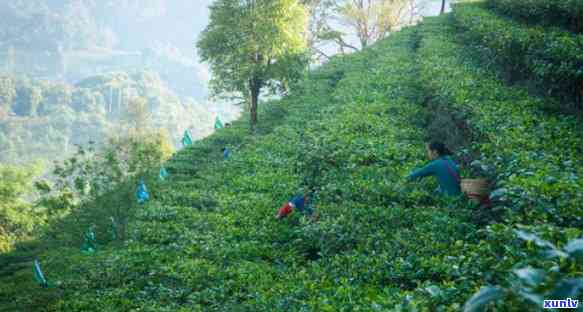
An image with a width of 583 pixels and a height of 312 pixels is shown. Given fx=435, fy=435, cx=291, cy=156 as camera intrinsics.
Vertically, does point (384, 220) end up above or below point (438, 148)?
below

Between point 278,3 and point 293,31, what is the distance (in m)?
1.66

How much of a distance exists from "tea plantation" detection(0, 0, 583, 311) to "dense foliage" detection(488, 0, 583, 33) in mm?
194

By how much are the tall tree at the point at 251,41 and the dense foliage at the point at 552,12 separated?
10.4 m

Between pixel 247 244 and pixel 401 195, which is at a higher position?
pixel 401 195

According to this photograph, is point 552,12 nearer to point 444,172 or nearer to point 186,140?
point 444,172

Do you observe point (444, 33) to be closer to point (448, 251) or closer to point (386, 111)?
point (386, 111)

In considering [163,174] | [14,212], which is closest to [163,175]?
[163,174]

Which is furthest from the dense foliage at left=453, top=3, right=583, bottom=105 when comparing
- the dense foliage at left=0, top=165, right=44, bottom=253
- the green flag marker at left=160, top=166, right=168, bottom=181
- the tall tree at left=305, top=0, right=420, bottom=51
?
the dense foliage at left=0, top=165, right=44, bottom=253

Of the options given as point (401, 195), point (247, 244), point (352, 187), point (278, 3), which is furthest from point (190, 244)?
point (278, 3)

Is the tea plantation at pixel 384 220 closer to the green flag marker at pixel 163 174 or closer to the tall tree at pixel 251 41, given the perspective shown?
the green flag marker at pixel 163 174

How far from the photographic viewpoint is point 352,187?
342 inches

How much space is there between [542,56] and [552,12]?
4.80 m

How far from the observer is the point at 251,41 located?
21.3 m

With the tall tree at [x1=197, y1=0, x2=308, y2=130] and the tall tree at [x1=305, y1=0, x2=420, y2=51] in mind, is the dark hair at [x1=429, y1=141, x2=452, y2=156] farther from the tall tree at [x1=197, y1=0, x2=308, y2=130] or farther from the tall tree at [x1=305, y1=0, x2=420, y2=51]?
the tall tree at [x1=305, y1=0, x2=420, y2=51]
